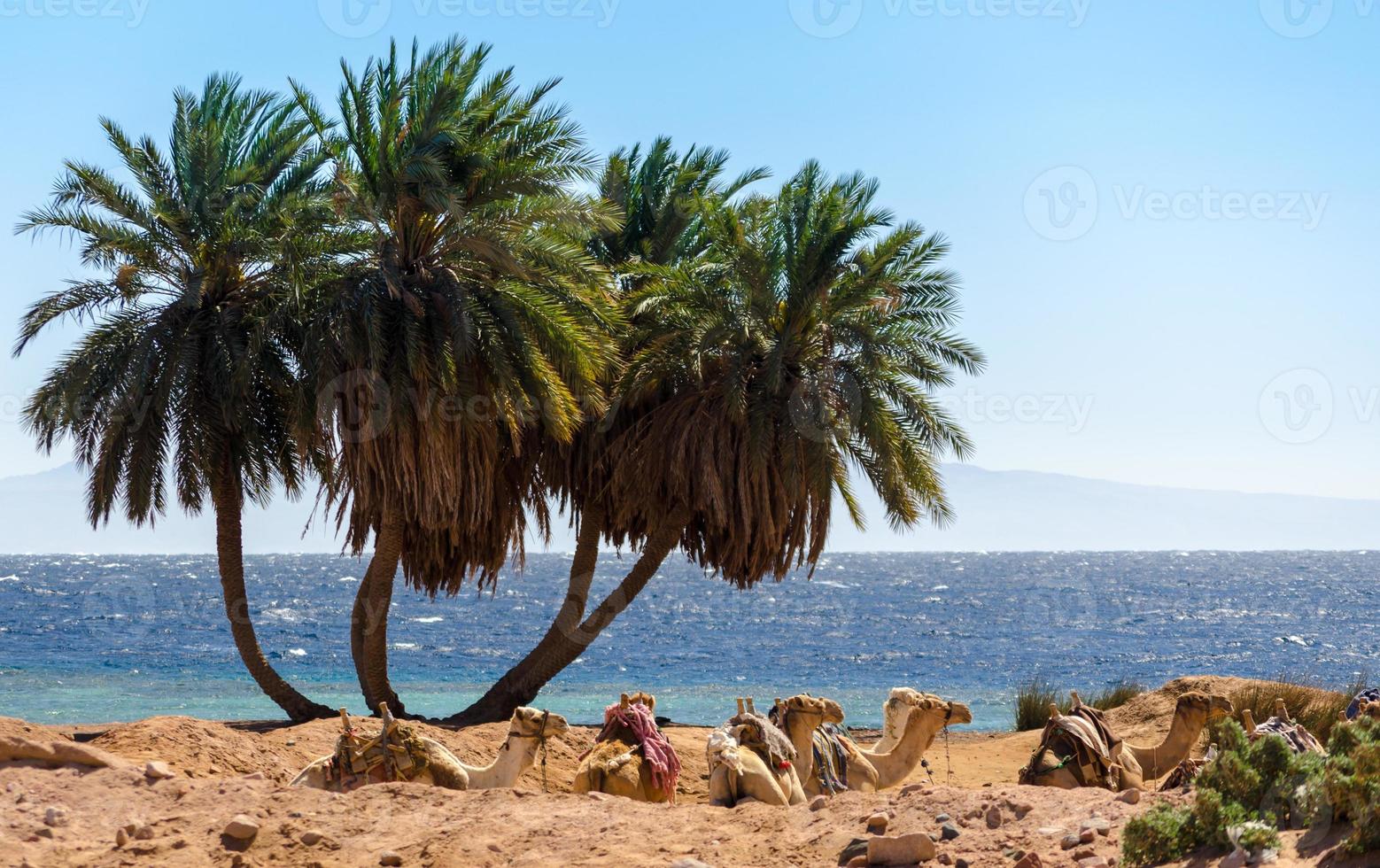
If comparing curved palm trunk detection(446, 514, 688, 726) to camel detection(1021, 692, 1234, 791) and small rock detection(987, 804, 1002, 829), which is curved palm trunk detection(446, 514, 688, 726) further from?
small rock detection(987, 804, 1002, 829)

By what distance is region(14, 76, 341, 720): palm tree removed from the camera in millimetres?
16062

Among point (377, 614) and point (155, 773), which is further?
point (377, 614)

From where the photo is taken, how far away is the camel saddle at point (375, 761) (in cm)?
1016

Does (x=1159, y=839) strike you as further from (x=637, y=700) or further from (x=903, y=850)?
(x=637, y=700)

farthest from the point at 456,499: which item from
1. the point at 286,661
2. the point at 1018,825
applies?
the point at 286,661

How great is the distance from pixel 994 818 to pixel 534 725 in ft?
14.5

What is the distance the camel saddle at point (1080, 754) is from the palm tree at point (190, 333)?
9322mm

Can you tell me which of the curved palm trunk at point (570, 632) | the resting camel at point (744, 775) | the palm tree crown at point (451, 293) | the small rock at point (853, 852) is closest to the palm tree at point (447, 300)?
the palm tree crown at point (451, 293)

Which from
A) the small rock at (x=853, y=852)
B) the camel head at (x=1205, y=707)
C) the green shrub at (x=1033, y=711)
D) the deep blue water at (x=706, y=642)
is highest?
the camel head at (x=1205, y=707)

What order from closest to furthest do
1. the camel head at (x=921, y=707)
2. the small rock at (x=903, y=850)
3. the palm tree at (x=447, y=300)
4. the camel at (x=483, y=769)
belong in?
the small rock at (x=903, y=850) < the camel at (x=483, y=769) < the camel head at (x=921, y=707) < the palm tree at (x=447, y=300)

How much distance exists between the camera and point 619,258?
816 inches

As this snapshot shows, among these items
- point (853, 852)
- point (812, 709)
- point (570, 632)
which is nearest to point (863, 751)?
point (812, 709)

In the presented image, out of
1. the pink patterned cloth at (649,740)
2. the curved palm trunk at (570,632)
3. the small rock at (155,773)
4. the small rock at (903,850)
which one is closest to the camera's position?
the small rock at (903,850)

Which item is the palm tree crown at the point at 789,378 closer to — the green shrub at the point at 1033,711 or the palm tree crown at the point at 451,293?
the palm tree crown at the point at 451,293
